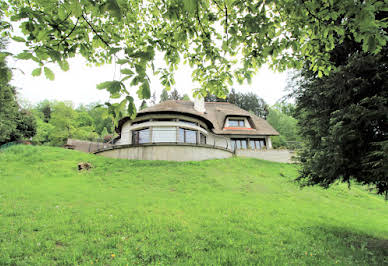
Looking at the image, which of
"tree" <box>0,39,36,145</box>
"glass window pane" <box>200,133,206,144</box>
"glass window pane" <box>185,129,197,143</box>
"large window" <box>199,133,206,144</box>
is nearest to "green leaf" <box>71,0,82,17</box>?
"tree" <box>0,39,36,145</box>

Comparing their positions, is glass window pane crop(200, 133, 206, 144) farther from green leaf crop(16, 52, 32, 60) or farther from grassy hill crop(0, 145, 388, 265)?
green leaf crop(16, 52, 32, 60)

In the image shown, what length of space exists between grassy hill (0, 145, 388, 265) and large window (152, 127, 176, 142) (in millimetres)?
5187

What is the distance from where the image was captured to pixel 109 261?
3771 millimetres

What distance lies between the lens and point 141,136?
19750 mm

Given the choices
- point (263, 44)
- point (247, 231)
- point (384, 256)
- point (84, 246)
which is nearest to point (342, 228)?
point (384, 256)

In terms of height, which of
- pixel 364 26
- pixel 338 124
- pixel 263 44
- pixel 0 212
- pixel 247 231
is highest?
pixel 263 44

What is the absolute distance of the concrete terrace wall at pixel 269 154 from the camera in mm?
23609

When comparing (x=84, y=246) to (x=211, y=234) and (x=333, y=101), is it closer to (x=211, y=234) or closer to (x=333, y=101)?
(x=211, y=234)

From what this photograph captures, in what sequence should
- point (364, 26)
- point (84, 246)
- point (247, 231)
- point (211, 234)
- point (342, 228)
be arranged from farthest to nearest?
point (342, 228)
point (247, 231)
point (211, 234)
point (84, 246)
point (364, 26)

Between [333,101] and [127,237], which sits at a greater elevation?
[333,101]

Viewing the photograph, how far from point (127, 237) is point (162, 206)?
3406 mm

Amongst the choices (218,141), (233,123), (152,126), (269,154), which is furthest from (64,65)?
(233,123)

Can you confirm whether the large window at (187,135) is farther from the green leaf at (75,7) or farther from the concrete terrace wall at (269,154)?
the green leaf at (75,7)

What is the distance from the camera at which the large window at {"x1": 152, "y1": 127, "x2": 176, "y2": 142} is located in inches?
742
